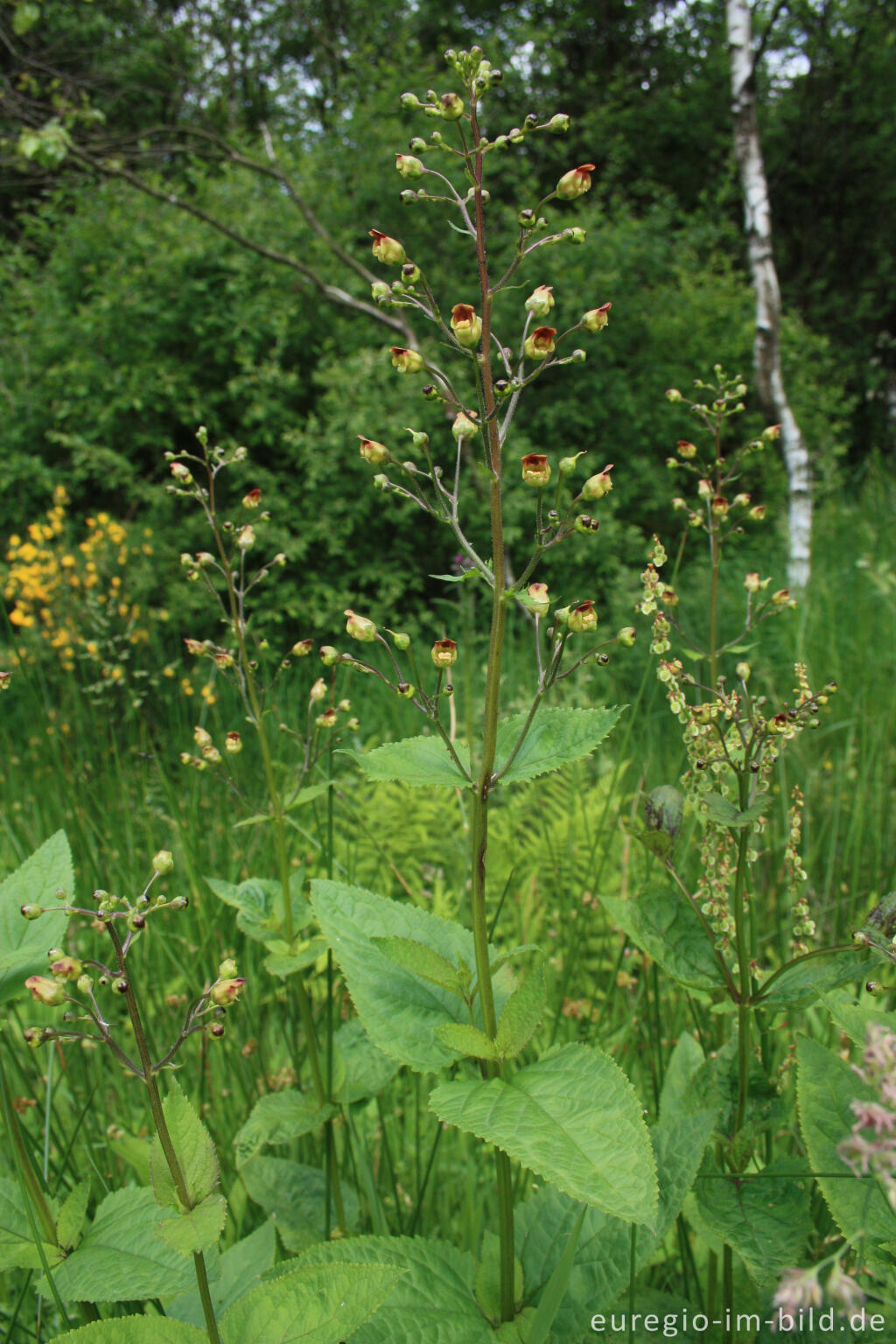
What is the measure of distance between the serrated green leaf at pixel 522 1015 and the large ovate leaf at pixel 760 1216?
28cm

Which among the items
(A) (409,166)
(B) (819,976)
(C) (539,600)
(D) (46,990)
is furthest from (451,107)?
(B) (819,976)

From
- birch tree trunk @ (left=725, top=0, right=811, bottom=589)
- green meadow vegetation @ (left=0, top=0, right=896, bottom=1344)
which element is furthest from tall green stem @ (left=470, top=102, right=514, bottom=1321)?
birch tree trunk @ (left=725, top=0, right=811, bottom=589)

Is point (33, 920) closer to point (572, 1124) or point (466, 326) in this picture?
point (572, 1124)

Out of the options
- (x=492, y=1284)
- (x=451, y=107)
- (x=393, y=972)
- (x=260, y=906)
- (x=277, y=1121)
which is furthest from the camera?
(x=260, y=906)

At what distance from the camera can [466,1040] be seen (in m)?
0.91

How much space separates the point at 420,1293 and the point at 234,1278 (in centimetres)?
25

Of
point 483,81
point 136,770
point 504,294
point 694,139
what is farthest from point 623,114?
point 483,81

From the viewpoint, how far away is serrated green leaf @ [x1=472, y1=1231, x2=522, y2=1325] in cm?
96

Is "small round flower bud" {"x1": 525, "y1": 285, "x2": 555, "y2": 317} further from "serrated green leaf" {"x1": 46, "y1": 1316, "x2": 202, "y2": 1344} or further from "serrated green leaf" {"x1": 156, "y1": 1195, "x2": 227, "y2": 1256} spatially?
"serrated green leaf" {"x1": 46, "y1": 1316, "x2": 202, "y2": 1344}

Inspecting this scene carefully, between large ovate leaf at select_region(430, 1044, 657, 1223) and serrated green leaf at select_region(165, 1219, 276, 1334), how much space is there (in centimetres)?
39

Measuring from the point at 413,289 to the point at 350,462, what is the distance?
520 centimetres

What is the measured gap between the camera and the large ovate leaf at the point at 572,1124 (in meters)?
0.75

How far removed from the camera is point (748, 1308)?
106 cm

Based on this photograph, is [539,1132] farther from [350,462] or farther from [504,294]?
[504,294]
